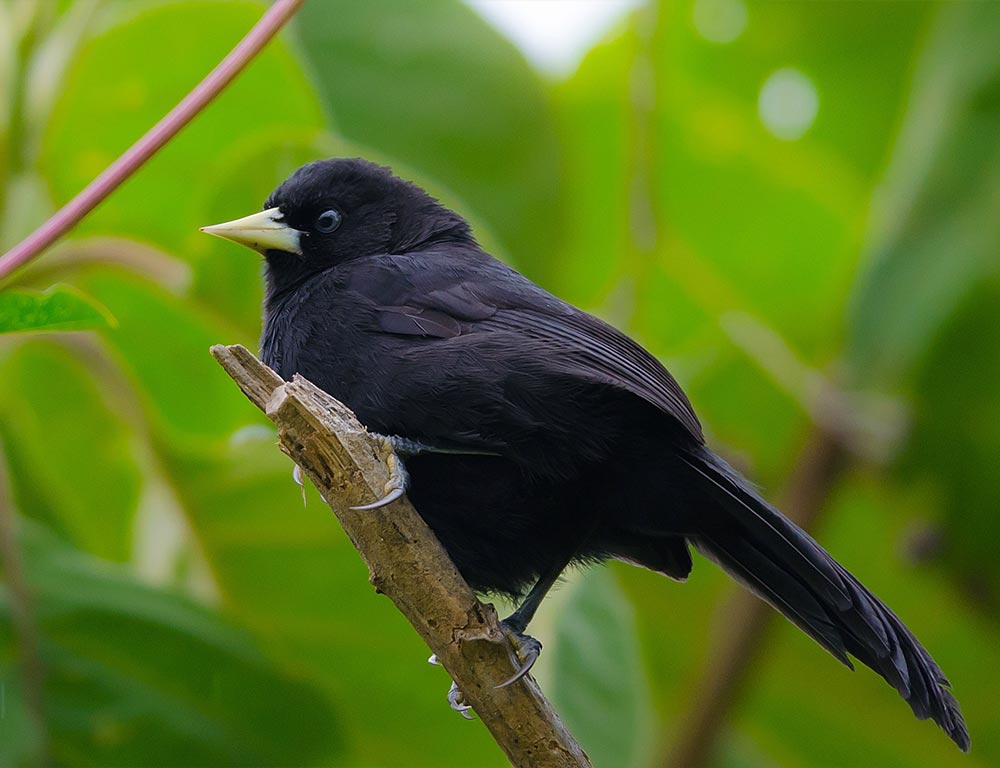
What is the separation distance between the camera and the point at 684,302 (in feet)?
15.8

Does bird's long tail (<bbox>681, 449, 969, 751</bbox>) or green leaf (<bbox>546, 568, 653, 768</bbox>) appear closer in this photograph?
bird's long tail (<bbox>681, 449, 969, 751</bbox>)

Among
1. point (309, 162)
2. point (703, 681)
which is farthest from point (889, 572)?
point (309, 162)

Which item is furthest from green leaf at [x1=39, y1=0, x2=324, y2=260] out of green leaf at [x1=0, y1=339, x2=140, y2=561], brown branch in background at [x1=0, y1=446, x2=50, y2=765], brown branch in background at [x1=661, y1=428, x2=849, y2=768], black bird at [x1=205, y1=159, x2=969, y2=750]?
brown branch in background at [x1=661, y1=428, x2=849, y2=768]

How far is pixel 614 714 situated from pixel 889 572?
169 cm

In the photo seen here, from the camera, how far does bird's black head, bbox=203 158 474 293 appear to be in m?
3.53

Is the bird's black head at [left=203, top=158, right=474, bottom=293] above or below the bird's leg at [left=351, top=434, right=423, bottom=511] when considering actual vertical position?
above

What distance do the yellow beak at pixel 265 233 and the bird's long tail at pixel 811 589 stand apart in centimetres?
120

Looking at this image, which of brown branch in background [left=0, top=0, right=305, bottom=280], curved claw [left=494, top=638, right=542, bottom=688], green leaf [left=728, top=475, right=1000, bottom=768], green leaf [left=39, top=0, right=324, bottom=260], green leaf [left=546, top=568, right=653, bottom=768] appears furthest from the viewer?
green leaf [left=728, top=475, right=1000, bottom=768]

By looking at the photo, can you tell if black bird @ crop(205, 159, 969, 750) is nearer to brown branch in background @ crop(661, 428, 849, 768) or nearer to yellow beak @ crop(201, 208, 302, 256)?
Answer: yellow beak @ crop(201, 208, 302, 256)

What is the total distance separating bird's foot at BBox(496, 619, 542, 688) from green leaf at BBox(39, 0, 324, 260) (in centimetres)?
158

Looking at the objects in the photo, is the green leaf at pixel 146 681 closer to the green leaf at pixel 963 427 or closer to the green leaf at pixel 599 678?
the green leaf at pixel 599 678

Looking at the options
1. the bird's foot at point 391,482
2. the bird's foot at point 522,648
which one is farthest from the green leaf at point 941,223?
the bird's foot at point 391,482

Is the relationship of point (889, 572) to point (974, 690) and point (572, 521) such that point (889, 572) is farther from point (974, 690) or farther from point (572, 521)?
point (572, 521)

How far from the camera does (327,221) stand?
3.63 m
